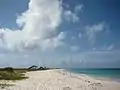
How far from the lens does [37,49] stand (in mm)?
5652

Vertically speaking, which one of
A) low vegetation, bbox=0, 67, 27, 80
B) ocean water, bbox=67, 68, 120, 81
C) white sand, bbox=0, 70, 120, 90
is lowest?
white sand, bbox=0, 70, 120, 90

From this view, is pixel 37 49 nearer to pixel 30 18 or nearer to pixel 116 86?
pixel 30 18

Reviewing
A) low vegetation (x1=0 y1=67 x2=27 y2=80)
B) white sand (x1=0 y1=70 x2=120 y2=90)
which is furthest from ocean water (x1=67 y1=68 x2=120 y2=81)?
low vegetation (x1=0 y1=67 x2=27 y2=80)

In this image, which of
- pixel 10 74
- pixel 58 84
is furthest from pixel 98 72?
pixel 10 74

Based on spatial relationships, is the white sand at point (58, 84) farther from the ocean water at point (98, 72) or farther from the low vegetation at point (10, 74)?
the ocean water at point (98, 72)

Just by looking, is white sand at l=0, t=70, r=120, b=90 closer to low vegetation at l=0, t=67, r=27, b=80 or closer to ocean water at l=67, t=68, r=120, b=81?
low vegetation at l=0, t=67, r=27, b=80

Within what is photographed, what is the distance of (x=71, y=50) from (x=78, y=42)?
204mm

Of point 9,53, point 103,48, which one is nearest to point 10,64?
point 9,53

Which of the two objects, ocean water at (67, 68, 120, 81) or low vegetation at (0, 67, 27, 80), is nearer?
low vegetation at (0, 67, 27, 80)

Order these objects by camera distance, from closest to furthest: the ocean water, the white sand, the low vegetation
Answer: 1. the white sand
2. the low vegetation
3. the ocean water

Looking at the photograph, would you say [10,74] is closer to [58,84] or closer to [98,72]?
[58,84]

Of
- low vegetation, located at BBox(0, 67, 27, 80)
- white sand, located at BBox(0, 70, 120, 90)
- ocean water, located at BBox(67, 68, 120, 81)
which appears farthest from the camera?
ocean water, located at BBox(67, 68, 120, 81)

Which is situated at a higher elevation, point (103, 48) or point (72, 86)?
point (103, 48)

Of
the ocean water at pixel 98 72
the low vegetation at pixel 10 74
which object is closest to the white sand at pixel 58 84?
the low vegetation at pixel 10 74
